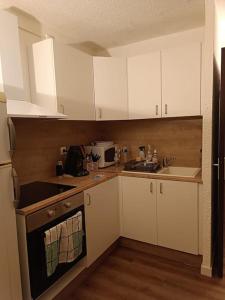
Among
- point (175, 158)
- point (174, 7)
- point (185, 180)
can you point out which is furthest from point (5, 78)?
point (175, 158)

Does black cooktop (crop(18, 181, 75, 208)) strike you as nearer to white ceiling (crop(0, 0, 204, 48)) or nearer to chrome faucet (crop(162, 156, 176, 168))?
chrome faucet (crop(162, 156, 176, 168))

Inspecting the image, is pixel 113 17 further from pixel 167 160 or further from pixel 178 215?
pixel 178 215

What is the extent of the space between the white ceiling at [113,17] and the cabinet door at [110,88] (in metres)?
0.29

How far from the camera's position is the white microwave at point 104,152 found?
2566 millimetres

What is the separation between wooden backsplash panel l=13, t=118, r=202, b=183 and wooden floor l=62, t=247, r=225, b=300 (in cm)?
108

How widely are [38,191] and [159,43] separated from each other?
2097 mm

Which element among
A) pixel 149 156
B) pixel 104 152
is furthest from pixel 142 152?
pixel 104 152

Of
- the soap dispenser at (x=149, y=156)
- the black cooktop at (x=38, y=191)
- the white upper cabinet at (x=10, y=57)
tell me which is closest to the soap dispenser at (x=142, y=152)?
the soap dispenser at (x=149, y=156)

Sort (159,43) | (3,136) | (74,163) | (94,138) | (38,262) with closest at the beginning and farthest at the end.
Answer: (3,136), (38,262), (74,163), (159,43), (94,138)

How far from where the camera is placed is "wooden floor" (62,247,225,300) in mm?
1720

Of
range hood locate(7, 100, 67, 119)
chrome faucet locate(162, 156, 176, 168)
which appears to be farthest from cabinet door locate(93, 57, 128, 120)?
range hood locate(7, 100, 67, 119)

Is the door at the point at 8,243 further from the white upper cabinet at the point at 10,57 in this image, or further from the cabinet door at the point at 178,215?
the cabinet door at the point at 178,215

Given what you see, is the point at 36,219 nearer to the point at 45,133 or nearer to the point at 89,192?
the point at 89,192

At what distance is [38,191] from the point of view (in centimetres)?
180
